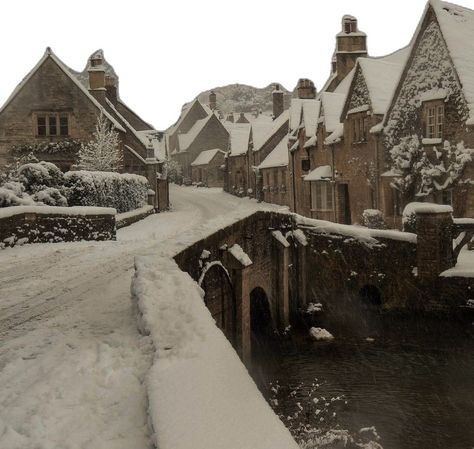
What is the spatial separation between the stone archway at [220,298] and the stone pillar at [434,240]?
7.97 meters

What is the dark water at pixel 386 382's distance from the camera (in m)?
11.4

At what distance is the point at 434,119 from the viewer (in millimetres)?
21984

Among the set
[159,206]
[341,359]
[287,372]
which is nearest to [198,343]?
[287,372]

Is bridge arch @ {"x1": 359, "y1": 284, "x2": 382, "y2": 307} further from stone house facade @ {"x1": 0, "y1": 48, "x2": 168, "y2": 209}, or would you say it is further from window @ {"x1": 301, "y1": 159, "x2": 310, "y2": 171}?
stone house facade @ {"x1": 0, "y1": 48, "x2": 168, "y2": 209}

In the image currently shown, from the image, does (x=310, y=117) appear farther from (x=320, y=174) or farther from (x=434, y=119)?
(x=434, y=119)

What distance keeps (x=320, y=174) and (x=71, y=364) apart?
2697cm

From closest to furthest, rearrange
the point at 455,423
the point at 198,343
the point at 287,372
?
the point at 198,343 < the point at 455,423 < the point at 287,372

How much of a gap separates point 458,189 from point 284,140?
2470 centimetres

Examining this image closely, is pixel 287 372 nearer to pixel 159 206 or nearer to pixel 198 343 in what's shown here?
pixel 198 343

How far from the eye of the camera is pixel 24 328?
6141 millimetres

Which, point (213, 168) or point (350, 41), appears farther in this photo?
point (213, 168)

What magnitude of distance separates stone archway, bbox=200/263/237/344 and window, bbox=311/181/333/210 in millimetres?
18551

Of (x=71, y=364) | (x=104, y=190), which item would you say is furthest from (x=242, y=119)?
(x=71, y=364)

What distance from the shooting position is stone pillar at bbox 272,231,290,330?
18953 millimetres
